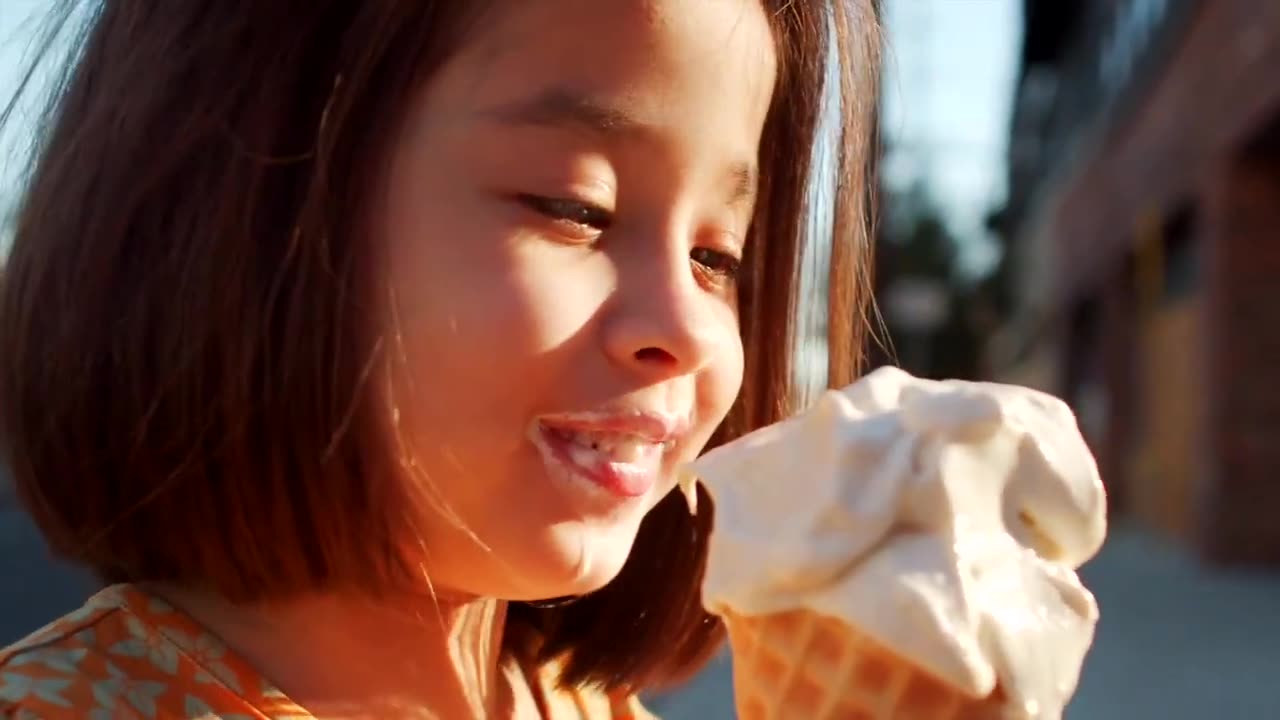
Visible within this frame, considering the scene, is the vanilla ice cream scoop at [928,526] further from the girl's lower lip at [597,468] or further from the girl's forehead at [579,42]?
the girl's forehead at [579,42]

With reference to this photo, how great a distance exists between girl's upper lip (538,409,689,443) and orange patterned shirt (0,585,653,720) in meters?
0.41

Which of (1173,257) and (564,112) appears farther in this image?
(1173,257)

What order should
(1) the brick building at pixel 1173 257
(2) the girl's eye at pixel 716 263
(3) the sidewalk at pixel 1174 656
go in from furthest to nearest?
(1) the brick building at pixel 1173 257
(3) the sidewalk at pixel 1174 656
(2) the girl's eye at pixel 716 263

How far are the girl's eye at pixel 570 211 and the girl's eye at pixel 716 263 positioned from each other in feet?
0.48

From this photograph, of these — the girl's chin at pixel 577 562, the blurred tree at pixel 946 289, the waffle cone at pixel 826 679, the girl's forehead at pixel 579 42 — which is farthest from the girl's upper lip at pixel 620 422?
the blurred tree at pixel 946 289

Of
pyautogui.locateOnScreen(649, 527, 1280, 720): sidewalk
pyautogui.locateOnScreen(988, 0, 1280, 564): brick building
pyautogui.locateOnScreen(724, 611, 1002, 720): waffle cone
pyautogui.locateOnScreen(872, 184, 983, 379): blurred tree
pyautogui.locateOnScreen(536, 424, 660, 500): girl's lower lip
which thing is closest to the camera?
pyautogui.locateOnScreen(724, 611, 1002, 720): waffle cone

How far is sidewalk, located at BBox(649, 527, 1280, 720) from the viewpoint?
661 cm

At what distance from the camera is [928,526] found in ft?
4.57

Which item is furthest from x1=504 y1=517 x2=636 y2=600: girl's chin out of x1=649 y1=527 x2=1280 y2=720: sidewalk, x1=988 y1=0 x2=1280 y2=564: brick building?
x1=988 y1=0 x2=1280 y2=564: brick building

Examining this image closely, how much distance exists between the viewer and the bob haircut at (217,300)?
4.64ft

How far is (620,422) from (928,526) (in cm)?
33

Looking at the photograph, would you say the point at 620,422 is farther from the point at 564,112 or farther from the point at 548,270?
the point at 564,112

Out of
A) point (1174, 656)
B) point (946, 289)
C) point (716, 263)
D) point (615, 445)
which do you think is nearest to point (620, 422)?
point (615, 445)

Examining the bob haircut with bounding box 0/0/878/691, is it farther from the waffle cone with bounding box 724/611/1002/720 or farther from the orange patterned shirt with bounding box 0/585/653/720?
the waffle cone with bounding box 724/611/1002/720
